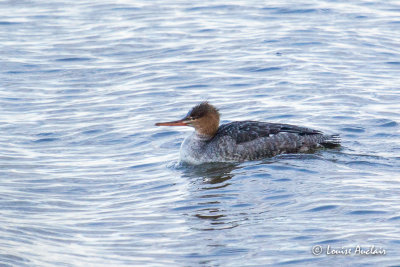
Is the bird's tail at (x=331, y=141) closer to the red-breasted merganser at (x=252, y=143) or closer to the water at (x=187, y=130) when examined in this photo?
the red-breasted merganser at (x=252, y=143)

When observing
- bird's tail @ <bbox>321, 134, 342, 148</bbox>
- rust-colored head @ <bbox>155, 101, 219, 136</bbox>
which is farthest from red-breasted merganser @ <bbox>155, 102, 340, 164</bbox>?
rust-colored head @ <bbox>155, 101, 219, 136</bbox>

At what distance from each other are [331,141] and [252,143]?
1.20m

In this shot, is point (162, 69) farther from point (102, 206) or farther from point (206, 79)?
point (102, 206)

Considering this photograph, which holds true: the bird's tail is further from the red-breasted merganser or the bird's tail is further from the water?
the water

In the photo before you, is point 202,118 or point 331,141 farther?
point 202,118

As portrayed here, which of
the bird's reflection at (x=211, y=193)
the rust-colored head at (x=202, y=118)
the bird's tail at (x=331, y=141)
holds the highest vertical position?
the rust-colored head at (x=202, y=118)

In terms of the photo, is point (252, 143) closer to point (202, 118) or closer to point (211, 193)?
point (202, 118)

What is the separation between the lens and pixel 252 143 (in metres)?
11.4

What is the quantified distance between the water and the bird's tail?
121mm

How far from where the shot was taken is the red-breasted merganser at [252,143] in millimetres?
11461

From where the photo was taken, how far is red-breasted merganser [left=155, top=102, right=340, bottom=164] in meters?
11.5

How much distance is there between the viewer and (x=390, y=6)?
70.1 feet

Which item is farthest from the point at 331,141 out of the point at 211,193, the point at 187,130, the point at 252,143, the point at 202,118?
the point at 187,130

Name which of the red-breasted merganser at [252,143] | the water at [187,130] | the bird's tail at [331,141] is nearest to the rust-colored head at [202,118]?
the red-breasted merganser at [252,143]
